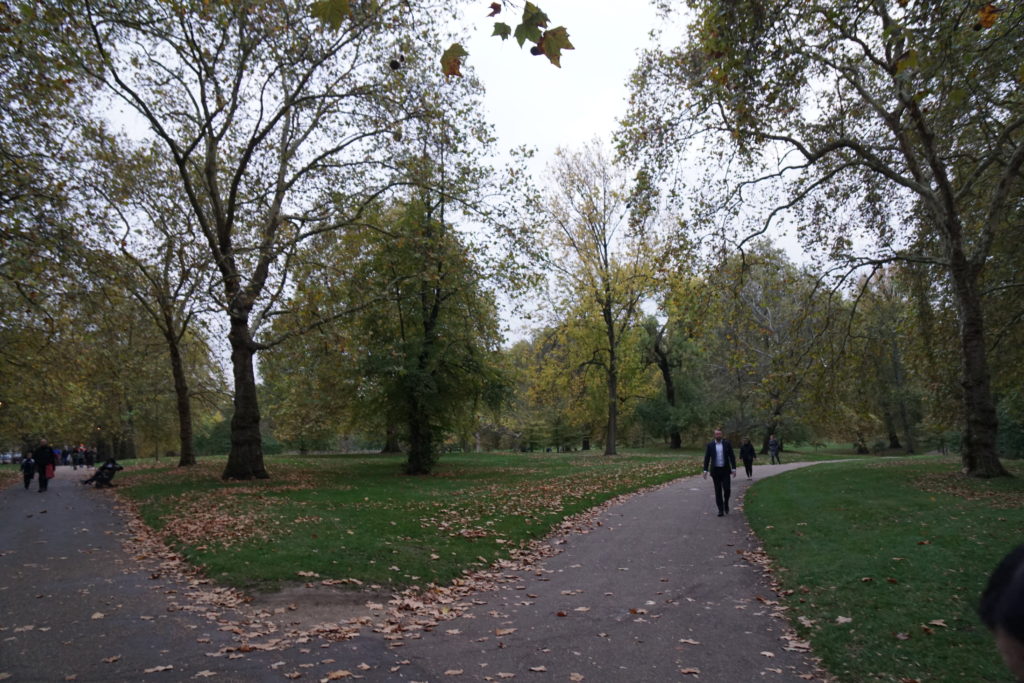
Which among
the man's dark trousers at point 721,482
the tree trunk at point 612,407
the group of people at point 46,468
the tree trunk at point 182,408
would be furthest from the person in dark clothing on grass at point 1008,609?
the tree trunk at point 612,407

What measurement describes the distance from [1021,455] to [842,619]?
34.7 metres

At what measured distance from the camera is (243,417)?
1972 centimetres

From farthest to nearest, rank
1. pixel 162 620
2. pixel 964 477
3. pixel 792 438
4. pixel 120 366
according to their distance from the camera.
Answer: pixel 792 438 < pixel 120 366 < pixel 964 477 < pixel 162 620

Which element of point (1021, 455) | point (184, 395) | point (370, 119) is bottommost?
point (1021, 455)

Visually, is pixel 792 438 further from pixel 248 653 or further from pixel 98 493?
pixel 248 653

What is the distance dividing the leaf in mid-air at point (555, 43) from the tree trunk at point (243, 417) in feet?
59.0

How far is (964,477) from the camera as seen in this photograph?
15414 millimetres

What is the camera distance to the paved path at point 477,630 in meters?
5.24

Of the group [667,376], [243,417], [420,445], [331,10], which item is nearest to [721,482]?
[331,10]

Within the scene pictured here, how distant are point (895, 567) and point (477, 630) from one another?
17.6ft

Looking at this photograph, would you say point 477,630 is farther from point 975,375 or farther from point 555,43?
point 975,375

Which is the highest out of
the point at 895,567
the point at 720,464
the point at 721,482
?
the point at 720,464

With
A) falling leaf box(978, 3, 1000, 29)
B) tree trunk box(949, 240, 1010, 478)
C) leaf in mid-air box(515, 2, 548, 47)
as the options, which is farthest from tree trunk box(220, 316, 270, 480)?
tree trunk box(949, 240, 1010, 478)

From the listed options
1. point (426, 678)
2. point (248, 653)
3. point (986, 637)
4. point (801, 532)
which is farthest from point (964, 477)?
point (248, 653)
